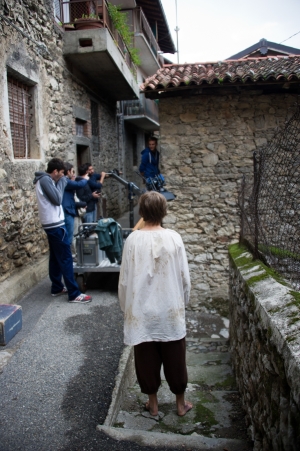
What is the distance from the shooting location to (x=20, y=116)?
5.59m

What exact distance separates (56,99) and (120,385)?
18.0ft

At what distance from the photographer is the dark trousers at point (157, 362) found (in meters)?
2.64

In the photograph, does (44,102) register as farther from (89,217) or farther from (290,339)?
(290,339)

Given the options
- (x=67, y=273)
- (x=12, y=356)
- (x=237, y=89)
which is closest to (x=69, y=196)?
(x=67, y=273)

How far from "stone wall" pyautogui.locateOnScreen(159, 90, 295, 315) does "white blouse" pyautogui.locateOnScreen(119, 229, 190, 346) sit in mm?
4986

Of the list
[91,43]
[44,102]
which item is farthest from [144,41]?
[44,102]

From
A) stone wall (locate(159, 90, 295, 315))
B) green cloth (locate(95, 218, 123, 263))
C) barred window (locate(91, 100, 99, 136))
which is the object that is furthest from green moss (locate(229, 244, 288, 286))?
barred window (locate(91, 100, 99, 136))

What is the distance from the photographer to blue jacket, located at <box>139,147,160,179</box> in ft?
24.7

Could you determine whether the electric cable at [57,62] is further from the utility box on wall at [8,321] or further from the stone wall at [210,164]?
the utility box on wall at [8,321]

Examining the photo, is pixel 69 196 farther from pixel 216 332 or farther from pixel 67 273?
pixel 216 332

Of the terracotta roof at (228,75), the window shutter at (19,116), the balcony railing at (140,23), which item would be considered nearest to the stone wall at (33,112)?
the window shutter at (19,116)

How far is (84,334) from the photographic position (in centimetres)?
387

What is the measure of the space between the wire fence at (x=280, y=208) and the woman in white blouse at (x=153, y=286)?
0.83 metres

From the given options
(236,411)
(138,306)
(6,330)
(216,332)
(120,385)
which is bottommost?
(216,332)
